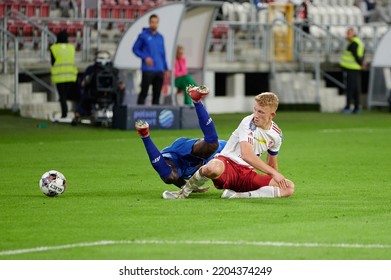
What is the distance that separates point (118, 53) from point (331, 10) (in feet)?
43.5

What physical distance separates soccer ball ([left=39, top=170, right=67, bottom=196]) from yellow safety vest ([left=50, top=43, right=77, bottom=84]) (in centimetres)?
1414

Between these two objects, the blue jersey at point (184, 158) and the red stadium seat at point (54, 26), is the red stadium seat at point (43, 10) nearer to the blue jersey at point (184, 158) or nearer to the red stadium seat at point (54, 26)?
the red stadium seat at point (54, 26)

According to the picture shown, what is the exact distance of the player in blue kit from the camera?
12930mm

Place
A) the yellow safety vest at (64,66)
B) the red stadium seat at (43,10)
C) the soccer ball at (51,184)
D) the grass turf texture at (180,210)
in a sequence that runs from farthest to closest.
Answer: the red stadium seat at (43,10) → the yellow safety vest at (64,66) → the soccer ball at (51,184) → the grass turf texture at (180,210)

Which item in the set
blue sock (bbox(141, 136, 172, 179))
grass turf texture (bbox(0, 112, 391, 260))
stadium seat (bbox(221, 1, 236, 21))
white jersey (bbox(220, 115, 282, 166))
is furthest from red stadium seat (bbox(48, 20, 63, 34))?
white jersey (bbox(220, 115, 282, 166))

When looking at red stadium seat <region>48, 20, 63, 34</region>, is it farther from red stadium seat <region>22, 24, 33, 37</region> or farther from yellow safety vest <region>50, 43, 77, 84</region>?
yellow safety vest <region>50, 43, 77, 84</region>

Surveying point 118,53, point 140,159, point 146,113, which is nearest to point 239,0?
point 118,53

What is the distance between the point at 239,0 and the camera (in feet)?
125

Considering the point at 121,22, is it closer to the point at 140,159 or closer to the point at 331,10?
the point at 331,10

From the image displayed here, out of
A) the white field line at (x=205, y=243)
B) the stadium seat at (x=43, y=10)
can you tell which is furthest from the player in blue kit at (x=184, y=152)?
the stadium seat at (x=43, y=10)

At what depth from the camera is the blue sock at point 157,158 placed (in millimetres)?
13023

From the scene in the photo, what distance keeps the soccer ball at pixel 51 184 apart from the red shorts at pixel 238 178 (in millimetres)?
1694

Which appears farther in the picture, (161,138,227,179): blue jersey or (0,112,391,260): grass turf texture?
(161,138,227,179): blue jersey

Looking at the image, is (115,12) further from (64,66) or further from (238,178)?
(238,178)
